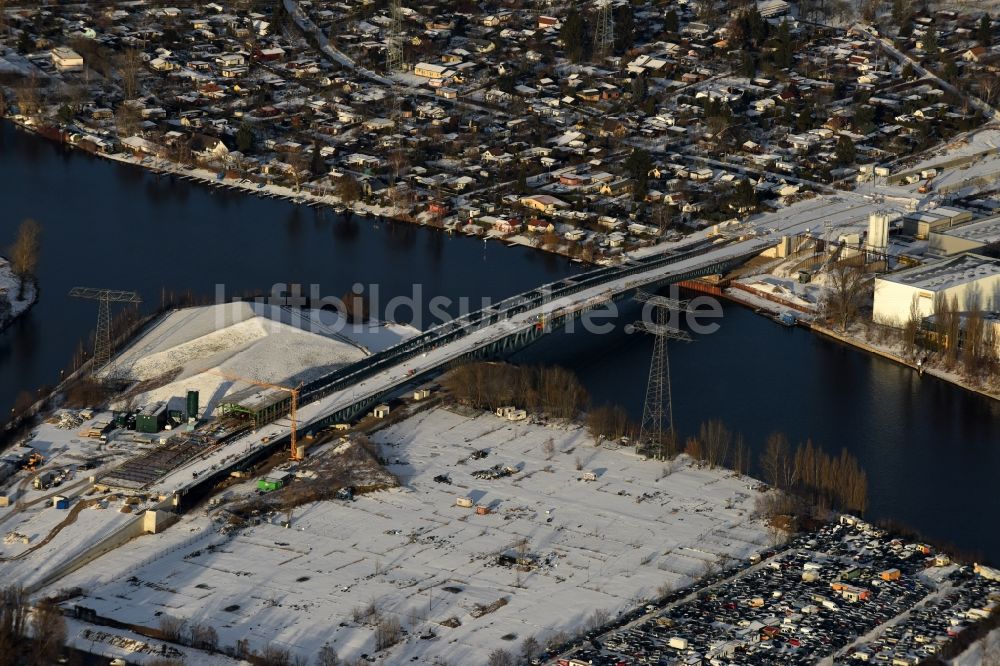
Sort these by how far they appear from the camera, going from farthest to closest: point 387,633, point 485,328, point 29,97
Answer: point 29,97 < point 485,328 < point 387,633

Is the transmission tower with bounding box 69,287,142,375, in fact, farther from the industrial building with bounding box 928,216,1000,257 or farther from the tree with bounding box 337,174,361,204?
the industrial building with bounding box 928,216,1000,257

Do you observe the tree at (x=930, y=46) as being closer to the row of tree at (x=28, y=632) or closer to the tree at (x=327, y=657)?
the tree at (x=327, y=657)

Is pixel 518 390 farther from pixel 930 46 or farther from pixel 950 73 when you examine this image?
pixel 930 46

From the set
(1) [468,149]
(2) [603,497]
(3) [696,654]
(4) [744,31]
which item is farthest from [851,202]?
(3) [696,654]

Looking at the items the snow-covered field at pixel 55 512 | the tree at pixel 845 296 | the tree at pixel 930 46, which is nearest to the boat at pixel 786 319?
the tree at pixel 845 296

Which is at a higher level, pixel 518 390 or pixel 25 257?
pixel 25 257

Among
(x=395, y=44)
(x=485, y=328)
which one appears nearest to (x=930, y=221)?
(x=485, y=328)

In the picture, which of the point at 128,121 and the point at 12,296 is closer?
the point at 12,296
